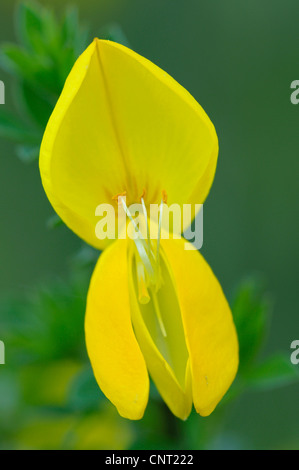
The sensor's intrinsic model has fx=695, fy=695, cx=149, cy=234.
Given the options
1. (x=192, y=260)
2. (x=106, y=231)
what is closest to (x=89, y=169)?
(x=106, y=231)

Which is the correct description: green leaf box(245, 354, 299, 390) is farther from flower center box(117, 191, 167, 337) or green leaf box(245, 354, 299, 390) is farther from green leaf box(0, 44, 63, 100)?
green leaf box(0, 44, 63, 100)

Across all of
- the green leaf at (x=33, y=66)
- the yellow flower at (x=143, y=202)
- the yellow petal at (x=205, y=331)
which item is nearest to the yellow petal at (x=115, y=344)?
the yellow flower at (x=143, y=202)

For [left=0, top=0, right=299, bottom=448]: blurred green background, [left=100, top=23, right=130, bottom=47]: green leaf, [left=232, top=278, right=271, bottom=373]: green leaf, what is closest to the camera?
[left=100, top=23, right=130, bottom=47]: green leaf

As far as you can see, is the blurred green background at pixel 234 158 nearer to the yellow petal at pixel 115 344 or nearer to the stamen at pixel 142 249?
the stamen at pixel 142 249

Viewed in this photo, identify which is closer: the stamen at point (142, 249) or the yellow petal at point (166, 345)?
the yellow petal at point (166, 345)

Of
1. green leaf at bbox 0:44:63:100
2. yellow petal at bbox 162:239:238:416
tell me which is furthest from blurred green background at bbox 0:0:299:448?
yellow petal at bbox 162:239:238:416

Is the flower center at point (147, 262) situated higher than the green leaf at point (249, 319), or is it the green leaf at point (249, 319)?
the flower center at point (147, 262)
